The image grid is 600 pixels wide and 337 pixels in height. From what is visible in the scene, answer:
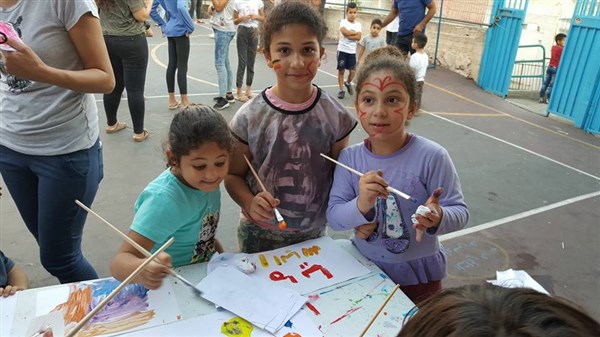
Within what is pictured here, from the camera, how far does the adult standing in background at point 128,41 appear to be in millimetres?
3607

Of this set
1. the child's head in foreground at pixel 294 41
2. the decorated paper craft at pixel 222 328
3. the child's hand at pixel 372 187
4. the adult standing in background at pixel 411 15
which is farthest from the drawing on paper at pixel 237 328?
the adult standing in background at pixel 411 15

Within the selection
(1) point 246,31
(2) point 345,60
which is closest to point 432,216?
(1) point 246,31

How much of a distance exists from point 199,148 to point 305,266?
52 cm

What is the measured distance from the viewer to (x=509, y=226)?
3178 mm

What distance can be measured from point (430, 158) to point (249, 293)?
744mm

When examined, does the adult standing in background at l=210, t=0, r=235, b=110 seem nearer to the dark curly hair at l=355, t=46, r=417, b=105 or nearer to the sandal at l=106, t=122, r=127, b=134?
the sandal at l=106, t=122, r=127, b=134

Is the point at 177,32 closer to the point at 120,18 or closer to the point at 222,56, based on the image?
the point at 222,56

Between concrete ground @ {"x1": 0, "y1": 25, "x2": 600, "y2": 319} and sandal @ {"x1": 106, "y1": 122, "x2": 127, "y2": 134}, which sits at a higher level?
sandal @ {"x1": 106, "y1": 122, "x2": 127, "y2": 134}

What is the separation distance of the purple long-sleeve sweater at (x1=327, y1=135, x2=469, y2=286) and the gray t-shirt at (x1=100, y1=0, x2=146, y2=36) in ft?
9.78

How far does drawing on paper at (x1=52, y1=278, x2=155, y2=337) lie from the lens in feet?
3.47

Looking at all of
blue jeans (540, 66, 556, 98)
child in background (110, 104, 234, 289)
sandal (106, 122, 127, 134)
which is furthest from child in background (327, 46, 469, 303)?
blue jeans (540, 66, 556, 98)

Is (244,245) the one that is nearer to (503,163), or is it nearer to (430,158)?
(430,158)

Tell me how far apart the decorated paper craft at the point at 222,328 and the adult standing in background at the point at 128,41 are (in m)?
3.16

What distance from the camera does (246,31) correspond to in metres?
5.58
